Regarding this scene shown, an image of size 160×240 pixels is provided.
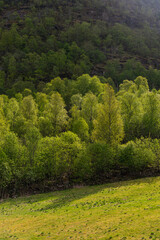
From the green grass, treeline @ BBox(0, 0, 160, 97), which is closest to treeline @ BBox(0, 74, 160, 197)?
the green grass

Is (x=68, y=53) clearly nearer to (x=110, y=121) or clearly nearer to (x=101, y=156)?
(x=110, y=121)

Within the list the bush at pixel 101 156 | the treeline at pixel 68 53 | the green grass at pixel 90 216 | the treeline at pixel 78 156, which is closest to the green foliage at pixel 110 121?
the treeline at pixel 78 156

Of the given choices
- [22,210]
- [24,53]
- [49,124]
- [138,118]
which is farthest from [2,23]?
[22,210]

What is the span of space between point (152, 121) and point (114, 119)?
1588 cm

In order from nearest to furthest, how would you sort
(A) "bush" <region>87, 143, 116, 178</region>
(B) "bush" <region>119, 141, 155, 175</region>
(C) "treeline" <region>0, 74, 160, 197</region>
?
(B) "bush" <region>119, 141, 155, 175</region> < (C) "treeline" <region>0, 74, 160, 197</region> < (A) "bush" <region>87, 143, 116, 178</region>

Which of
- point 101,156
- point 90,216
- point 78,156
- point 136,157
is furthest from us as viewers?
point 78,156

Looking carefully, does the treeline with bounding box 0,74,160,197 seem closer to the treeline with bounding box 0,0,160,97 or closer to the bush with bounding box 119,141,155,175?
the bush with bounding box 119,141,155,175

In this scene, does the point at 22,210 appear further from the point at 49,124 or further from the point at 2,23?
the point at 2,23

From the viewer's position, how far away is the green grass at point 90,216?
18078 millimetres

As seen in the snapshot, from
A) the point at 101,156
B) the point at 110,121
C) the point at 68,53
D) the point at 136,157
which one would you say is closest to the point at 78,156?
the point at 101,156

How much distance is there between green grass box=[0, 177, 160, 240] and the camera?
59.3ft

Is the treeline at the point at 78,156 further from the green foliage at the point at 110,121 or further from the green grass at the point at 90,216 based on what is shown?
the green grass at the point at 90,216

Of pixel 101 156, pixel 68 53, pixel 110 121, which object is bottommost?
pixel 101 156

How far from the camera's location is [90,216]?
76.7ft
